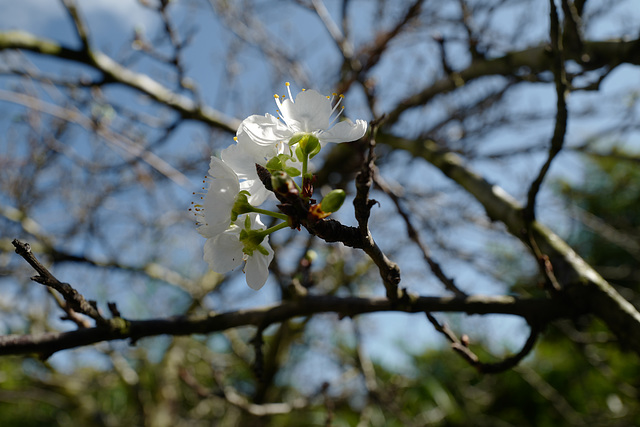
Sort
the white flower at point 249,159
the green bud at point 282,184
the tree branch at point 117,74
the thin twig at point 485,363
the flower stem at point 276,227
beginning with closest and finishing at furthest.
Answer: the green bud at point 282,184 → the flower stem at point 276,227 → the white flower at point 249,159 → the thin twig at point 485,363 → the tree branch at point 117,74

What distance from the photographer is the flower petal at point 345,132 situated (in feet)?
2.76

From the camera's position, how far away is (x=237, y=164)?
90 cm

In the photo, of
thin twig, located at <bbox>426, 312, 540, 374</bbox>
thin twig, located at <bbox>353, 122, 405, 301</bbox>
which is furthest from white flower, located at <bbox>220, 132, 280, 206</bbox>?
thin twig, located at <bbox>426, 312, 540, 374</bbox>

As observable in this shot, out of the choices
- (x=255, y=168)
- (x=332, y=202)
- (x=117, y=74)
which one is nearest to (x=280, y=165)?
(x=255, y=168)

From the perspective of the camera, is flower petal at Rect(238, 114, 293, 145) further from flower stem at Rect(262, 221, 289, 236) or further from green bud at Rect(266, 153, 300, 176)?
flower stem at Rect(262, 221, 289, 236)

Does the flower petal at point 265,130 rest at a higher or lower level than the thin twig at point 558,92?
lower

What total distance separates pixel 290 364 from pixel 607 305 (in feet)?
17.3

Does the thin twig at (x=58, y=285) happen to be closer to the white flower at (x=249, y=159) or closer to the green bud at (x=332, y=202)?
the white flower at (x=249, y=159)

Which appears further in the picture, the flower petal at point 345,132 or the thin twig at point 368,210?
the flower petal at point 345,132

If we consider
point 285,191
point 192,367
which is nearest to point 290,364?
point 192,367

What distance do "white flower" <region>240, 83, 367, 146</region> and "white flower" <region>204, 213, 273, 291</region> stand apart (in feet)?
0.62

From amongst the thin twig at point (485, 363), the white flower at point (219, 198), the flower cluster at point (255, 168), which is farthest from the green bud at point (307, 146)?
the thin twig at point (485, 363)

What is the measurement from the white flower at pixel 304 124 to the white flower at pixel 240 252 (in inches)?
7.5

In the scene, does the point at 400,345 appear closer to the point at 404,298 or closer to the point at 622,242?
the point at 622,242
